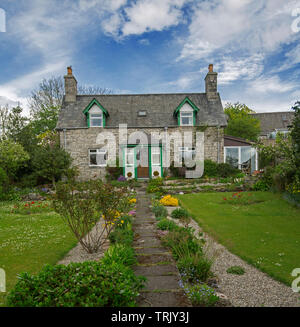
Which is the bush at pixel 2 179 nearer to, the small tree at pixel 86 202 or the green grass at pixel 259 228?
the green grass at pixel 259 228

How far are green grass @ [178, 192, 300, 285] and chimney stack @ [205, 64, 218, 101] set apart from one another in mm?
11710

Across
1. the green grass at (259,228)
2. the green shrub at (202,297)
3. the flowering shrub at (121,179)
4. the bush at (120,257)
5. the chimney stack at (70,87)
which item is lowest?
the green grass at (259,228)

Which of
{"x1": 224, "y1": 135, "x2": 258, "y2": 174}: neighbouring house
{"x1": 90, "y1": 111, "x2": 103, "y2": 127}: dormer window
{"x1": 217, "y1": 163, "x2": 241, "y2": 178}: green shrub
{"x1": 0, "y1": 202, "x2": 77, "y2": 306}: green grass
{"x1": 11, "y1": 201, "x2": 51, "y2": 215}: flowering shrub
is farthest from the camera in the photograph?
{"x1": 224, "y1": 135, "x2": 258, "y2": 174}: neighbouring house

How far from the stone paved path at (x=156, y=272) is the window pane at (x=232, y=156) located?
15699 mm

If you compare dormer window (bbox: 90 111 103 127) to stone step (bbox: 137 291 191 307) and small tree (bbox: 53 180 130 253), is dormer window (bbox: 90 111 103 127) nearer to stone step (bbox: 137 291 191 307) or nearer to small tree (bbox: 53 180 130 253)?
small tree (bbox: 53 180 130 253)

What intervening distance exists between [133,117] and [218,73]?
26.9 feet

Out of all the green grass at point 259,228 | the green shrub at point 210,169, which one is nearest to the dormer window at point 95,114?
the green shrub at point 210,169

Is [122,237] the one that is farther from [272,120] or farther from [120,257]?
[272,120]

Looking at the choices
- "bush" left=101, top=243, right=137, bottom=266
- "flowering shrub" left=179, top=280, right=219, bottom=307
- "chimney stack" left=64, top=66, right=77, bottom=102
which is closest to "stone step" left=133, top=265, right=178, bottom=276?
"bush" left=101, top=243, right=137, bottom=266

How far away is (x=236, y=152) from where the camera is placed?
21.0m

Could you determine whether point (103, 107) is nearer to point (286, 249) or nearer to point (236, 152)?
point (236, 152)

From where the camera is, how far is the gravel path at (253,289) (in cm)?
380

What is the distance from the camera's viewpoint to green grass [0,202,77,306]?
5246mm

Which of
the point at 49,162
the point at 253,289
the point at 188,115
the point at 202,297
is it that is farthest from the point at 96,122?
the point at 202,297
